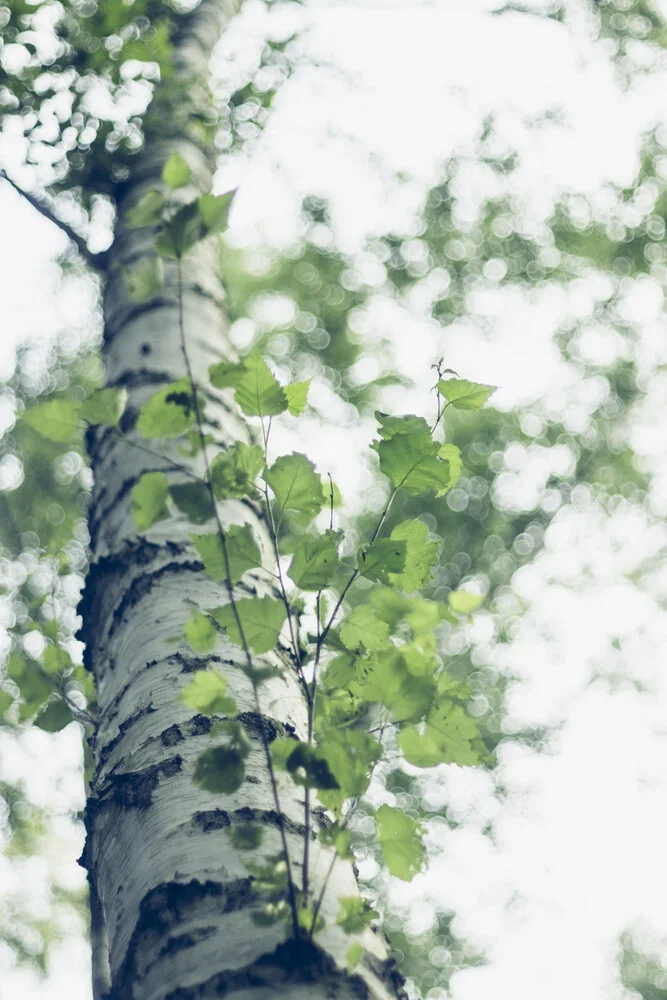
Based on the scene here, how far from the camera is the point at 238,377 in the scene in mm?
739

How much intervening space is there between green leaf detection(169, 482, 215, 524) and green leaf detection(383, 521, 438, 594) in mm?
225

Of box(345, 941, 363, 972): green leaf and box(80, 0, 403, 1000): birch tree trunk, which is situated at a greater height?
box(345, 941, 363, 972): green leaf

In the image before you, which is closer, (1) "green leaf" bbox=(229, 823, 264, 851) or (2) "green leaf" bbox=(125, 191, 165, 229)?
(1) "green leaf" bbox=(229, 823, 264, 851)

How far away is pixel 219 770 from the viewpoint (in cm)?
58

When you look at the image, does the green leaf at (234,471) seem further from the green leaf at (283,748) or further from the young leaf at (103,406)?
the green leaf at (283,748)

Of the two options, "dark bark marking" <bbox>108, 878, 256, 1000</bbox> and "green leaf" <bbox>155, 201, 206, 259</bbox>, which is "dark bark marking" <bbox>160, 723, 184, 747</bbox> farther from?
"green leaf" <bbox>155, 201, 206, 259</bbox>

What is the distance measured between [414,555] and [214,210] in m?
0.44

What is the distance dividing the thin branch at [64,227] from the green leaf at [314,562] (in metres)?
1.66

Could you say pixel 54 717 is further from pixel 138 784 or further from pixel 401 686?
pixel 401 686

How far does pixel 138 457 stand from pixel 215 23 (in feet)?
11.4

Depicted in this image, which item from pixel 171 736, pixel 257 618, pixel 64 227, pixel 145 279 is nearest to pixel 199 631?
pixel 257 618

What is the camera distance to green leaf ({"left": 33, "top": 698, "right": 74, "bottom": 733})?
36.7 inches

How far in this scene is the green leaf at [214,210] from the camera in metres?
0.66

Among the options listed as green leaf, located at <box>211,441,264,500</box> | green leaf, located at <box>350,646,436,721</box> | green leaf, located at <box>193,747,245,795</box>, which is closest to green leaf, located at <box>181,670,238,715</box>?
green leaf, located at <box>193,747,245,795</box>
